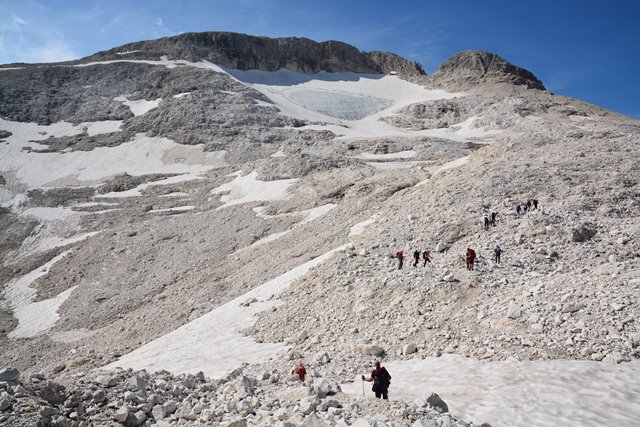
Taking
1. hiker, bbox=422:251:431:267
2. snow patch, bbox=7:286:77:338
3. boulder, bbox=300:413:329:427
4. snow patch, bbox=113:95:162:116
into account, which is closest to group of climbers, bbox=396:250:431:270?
hiker, bbox=422:251:431:267

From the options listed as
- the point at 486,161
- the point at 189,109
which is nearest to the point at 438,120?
the point at 189,109

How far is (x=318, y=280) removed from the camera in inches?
736

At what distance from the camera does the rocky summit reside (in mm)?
8578

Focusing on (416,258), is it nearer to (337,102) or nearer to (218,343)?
(218,343)

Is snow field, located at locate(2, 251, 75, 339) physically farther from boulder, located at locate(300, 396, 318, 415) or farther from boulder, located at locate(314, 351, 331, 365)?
boulder, located at locate(300, 396, 318, 415)

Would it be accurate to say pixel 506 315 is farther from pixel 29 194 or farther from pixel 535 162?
pixel 29 194

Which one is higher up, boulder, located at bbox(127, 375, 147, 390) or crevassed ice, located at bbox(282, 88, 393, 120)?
crevassed ice, located at bbox(282, 88, 393, 120)

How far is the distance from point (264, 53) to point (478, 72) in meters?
51.7

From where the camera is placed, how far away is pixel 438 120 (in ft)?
283

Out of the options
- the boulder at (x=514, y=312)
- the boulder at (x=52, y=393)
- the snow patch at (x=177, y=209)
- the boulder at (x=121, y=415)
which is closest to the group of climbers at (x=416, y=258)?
the boulder at (x=514, y=312)

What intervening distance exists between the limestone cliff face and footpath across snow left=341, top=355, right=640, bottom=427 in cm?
10055

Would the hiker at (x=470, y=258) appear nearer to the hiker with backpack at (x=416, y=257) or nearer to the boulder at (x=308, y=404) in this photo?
the hiker with backpack at (x=416, y=257)

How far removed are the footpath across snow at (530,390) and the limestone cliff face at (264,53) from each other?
101 meters

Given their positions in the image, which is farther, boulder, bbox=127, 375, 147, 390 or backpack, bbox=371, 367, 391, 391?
Result: boulder, bbox=127, 375, 147, 390
